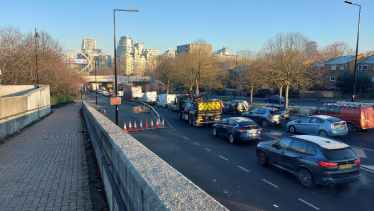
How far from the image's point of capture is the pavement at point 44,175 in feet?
20.8

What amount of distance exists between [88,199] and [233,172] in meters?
5.34

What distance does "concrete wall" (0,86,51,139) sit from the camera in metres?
15.0

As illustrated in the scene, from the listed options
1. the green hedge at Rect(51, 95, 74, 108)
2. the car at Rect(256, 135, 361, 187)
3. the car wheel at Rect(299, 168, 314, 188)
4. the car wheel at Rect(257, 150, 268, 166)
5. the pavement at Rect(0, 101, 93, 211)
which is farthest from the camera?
the green hedge at Rect(51, 95, 74, 108)

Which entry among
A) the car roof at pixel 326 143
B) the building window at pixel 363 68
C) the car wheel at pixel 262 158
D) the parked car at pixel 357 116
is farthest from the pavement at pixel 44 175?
the building window at pixel 363 68

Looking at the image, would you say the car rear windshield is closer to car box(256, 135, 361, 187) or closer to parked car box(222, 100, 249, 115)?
car box(256, 135, 361, 187)

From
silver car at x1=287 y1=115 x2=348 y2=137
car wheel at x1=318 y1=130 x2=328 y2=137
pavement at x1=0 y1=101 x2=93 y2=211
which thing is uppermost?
silver car at x1=287 y1=115 x2=348 y2=137

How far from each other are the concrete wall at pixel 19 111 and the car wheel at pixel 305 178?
15.1 meters

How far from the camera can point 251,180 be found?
8.96 meters

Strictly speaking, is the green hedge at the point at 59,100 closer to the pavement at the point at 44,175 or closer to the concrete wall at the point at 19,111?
the concrete wall at the point at 19,111

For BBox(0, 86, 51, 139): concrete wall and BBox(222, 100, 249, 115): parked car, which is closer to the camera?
BBox(0, 86, 51, 139): concrete wall

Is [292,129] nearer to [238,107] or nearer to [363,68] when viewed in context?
[238,107]

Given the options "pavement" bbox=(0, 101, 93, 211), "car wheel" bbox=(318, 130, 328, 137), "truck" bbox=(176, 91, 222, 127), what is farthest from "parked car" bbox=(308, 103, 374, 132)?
"pavement" bbox=(0, 101, 93, 211)

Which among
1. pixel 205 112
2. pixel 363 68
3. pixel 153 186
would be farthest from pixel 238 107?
pixel 363 68

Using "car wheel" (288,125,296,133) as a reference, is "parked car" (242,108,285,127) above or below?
above
